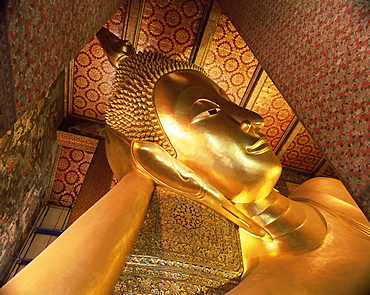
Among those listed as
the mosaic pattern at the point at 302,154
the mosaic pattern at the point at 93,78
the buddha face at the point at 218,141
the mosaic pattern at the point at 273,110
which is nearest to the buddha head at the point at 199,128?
the buddha face at the point at 218,141

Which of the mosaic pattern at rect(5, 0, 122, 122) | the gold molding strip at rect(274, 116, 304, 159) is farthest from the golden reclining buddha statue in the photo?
the gold molding strip at rect(274, 116, 304, 159)

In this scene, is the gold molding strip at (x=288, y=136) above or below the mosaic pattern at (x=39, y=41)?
below

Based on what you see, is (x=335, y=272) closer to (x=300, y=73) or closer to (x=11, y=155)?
(x=300, y=73)

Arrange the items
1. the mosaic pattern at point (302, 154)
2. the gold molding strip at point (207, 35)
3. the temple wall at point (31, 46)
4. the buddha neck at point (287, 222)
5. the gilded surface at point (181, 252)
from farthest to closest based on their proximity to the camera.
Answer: the mosaic pattern at point (302, 154) < the gold molding strip at point (207, 35) < the buddha neck at point (287, 222) < the gilded surface at point (181, 252) < the temple wall at point (31, 46)

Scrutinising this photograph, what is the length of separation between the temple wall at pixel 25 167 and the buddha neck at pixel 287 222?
2004mm

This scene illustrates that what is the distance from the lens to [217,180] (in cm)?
157

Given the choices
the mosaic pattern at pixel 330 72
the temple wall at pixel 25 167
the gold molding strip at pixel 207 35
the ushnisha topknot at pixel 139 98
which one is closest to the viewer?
the mosaic pattern at pixel 330 72

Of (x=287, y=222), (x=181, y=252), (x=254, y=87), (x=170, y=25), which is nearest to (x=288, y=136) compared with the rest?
(x=254, y=87)

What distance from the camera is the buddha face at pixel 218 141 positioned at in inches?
60.9

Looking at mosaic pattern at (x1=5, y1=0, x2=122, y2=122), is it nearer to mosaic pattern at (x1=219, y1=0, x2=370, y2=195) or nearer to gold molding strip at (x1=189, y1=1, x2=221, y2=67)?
mosaic pattern at (x1=219, y1=0, x2=370, y2=195)

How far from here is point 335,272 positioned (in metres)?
1.28

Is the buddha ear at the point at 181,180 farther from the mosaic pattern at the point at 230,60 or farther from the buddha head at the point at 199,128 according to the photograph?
the mosaic pattern at the point at 230,60

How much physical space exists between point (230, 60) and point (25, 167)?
2319 mm

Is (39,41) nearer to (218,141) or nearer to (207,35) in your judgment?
(218,141)
